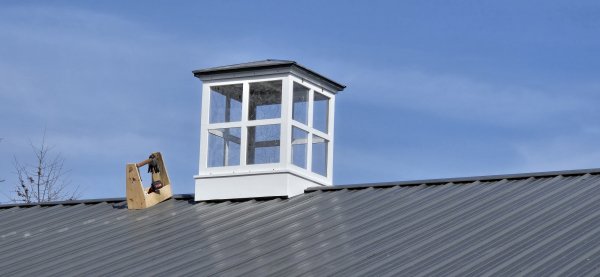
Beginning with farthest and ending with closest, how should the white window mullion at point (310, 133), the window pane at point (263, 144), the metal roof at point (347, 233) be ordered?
the white window mullion at point (310, 133) < the window pane at point (263, 144) < the metal roof at point (347, 233)

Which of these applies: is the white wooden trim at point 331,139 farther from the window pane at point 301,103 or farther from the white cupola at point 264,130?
the window pane at point 301,103

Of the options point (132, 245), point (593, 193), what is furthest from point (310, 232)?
point (593, 193)

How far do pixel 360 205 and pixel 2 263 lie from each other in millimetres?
5221

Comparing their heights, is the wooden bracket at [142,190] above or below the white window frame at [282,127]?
below

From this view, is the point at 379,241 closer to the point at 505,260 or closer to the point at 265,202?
the point at 505,260

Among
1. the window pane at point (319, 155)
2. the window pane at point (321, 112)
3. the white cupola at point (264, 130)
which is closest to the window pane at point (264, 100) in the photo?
the white cupola at point (264, 130)

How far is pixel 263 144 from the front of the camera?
71.4 ft

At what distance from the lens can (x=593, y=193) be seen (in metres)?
17.8

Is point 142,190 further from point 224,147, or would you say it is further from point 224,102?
point 224,102

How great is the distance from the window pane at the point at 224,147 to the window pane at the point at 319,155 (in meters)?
1.27

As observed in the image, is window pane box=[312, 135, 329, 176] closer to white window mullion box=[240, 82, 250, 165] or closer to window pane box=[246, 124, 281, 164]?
window pane box=[246, 124, 281, 164]

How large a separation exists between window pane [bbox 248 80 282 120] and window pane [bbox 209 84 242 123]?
0.31 m

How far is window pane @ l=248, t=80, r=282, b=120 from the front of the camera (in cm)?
2191

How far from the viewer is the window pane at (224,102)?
73.2 ft
